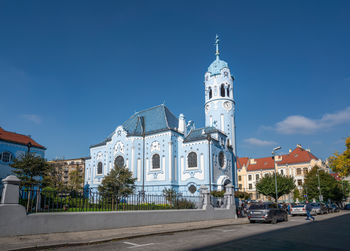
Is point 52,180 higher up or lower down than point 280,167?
lower down

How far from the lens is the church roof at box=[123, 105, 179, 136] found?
39.7 meters

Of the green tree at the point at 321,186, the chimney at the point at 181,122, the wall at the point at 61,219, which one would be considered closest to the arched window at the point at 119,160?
the chimney at the point at 181,122

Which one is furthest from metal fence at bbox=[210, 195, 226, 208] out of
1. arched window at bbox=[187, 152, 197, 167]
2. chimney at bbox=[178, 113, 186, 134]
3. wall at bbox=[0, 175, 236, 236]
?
chimney at bbox=[178, 113, 186, 134]

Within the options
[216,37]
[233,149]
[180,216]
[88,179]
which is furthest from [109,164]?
[216,37]

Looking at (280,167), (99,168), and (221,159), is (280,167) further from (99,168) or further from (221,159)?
→ (99,168)

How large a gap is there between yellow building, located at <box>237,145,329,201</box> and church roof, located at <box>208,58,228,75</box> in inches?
1081

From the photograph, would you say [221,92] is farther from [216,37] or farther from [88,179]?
[88,179]

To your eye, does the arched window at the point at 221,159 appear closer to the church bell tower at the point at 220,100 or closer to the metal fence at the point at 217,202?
the church bell tower at the point at 220,100

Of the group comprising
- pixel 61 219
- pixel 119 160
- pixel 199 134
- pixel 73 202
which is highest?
pixel 199 134

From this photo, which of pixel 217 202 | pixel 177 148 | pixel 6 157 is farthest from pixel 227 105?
pixel 6 157

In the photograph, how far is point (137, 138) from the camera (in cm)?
3897

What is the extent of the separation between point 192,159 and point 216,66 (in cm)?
1727

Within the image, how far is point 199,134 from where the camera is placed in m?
39.4

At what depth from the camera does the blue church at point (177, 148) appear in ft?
120
